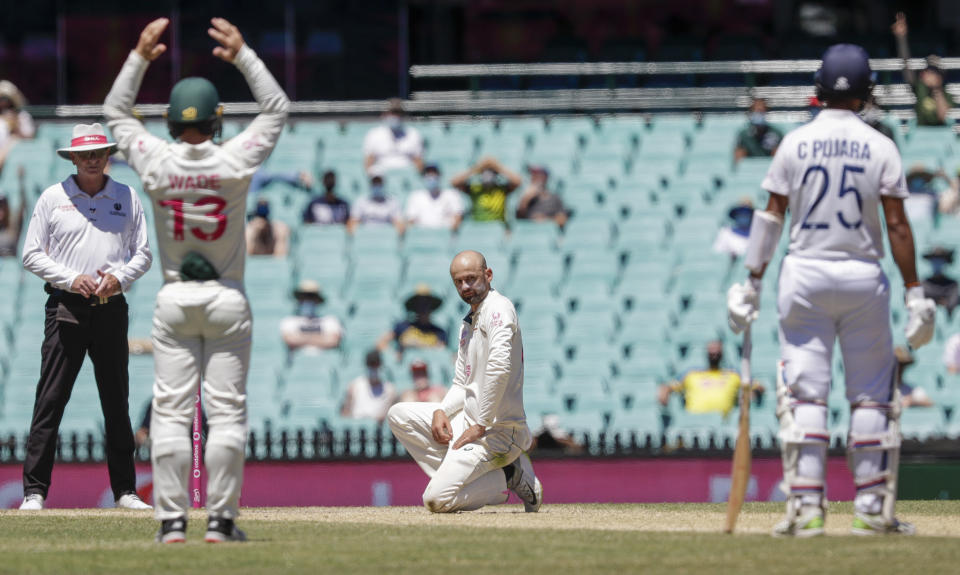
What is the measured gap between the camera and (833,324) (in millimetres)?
7770

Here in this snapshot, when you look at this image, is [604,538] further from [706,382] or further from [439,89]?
[439,89]

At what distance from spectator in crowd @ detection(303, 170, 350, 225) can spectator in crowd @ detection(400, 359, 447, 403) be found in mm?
3750

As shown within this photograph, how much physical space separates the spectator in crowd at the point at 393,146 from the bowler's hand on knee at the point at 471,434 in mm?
10387

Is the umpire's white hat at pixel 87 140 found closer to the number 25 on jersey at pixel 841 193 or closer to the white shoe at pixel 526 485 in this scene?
the white shoe at pixel 526 485

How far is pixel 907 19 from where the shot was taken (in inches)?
1025

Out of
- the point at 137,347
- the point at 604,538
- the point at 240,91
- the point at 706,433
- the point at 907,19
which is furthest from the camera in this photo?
the point at 907,19

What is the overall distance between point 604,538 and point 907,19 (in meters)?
19.6

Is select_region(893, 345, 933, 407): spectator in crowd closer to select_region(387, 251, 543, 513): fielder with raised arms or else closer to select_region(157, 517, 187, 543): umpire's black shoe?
select_region(387, 251, 543, 513): fielder with raised arms

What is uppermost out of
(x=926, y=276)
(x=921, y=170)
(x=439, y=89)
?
(x=439, y=89)

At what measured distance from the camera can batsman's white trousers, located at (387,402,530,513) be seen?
10242 mm

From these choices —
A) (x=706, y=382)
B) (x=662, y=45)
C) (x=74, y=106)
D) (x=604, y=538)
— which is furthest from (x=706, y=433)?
(x=74, y=106)

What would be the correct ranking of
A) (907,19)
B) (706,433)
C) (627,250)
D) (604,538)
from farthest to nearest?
(907,19) → (627,250) → (706,433) → (604,538)

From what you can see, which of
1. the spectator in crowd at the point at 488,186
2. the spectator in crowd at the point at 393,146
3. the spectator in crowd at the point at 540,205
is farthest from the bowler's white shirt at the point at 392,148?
the spectator in crowd at the point at 540,205

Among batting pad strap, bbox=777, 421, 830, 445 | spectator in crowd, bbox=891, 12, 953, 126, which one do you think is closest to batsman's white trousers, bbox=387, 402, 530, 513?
batting pad strap, bbox=777, 421, 830, 445
